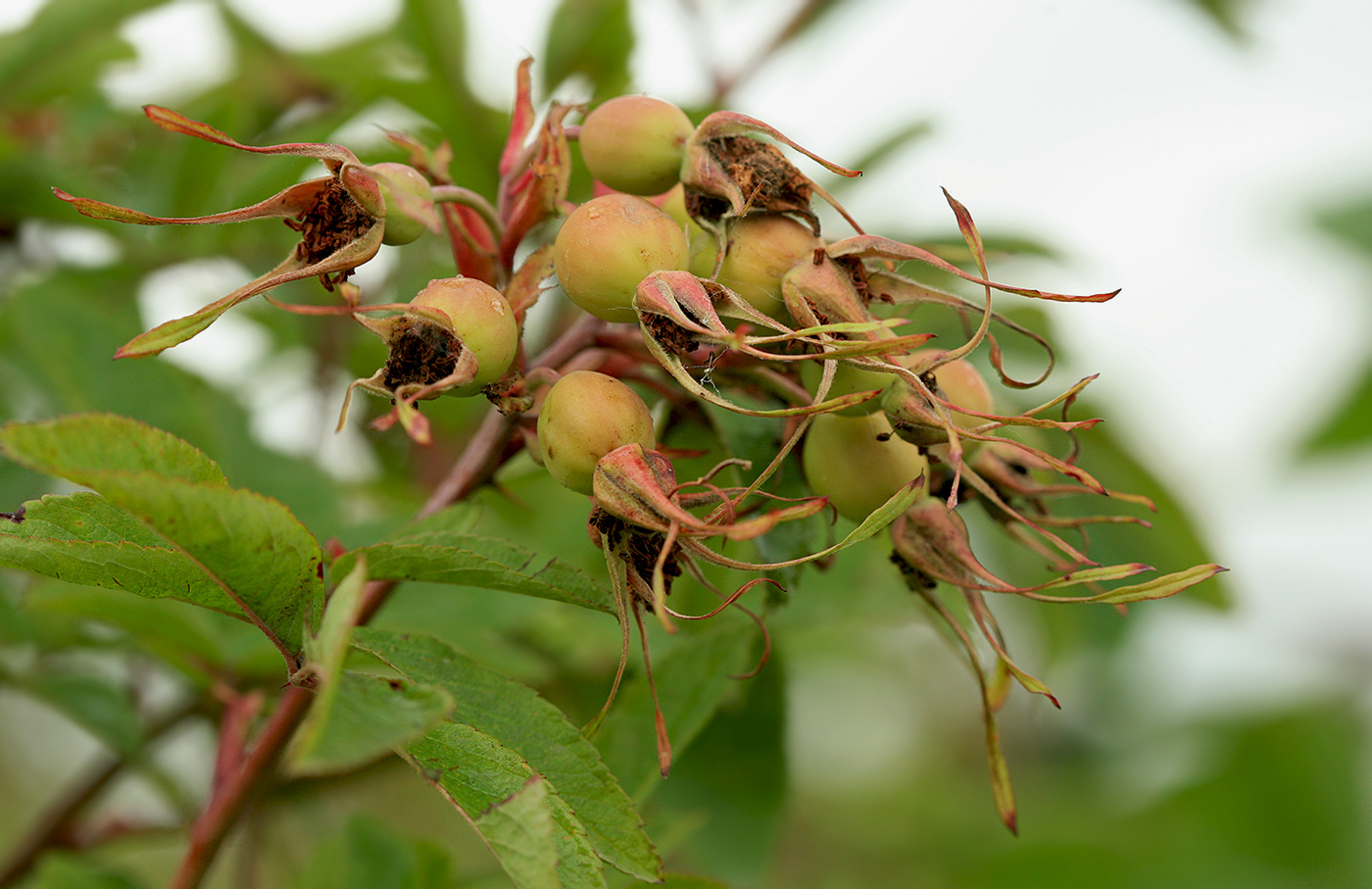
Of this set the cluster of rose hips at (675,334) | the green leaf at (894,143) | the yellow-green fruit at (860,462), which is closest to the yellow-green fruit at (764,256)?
the cluster of rose hips at (675,334)

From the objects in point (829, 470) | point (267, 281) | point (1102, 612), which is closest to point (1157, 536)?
point (1102, 612)

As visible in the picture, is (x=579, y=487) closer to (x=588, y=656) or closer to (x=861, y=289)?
(x=861, y=289)

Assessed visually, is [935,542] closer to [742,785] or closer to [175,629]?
[742,785]

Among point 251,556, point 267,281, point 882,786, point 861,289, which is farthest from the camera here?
point 882,786

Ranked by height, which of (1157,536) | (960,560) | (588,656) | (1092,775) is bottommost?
(1092,775)

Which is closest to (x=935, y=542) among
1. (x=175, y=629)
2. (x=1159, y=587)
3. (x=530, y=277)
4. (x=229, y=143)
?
(x=1159, y=587)

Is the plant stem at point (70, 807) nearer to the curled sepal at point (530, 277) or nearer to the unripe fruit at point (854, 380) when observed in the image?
the curled sepal at point (530, 277)
